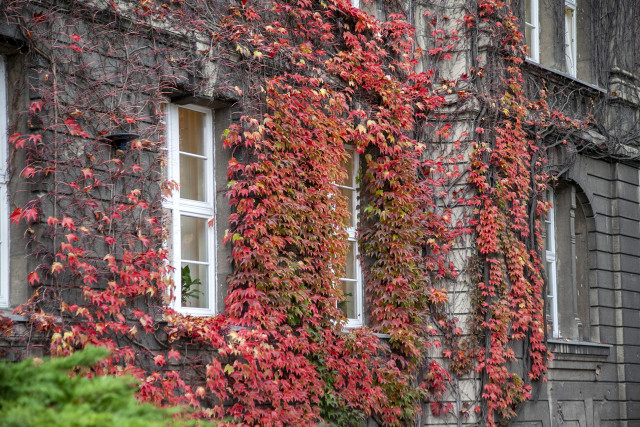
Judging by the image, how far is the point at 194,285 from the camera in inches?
330

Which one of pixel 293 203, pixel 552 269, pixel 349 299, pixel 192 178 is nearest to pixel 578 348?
pixel 552 269

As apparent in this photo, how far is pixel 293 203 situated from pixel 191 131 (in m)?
1.18

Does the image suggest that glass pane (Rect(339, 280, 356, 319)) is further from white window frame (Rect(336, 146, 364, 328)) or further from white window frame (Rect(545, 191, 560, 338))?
white window frame (Rect(545, 191, 560, 338))

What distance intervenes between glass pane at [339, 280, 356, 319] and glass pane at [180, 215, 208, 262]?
2077mm

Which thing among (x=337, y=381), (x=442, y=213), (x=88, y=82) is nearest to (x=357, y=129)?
(x=442, y=213)

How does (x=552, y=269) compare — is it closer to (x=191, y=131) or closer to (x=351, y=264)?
(x=351, y=264)

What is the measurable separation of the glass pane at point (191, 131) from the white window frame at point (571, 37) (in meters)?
7.10

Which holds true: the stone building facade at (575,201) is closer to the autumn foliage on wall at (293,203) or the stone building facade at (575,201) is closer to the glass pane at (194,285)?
the glass pane at (194,285)

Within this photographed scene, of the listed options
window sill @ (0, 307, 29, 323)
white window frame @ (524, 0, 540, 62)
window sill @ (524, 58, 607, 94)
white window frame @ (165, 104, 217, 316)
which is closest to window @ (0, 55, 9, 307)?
window sill @ (0, 307, 29, 323)

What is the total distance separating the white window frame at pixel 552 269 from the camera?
42.9ft

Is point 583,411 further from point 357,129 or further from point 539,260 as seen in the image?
point 357,129

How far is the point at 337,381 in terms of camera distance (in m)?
9.03

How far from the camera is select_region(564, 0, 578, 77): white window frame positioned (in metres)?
13.7

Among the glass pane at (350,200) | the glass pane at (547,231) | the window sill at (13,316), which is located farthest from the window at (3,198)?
the glass pane at (547,231)
